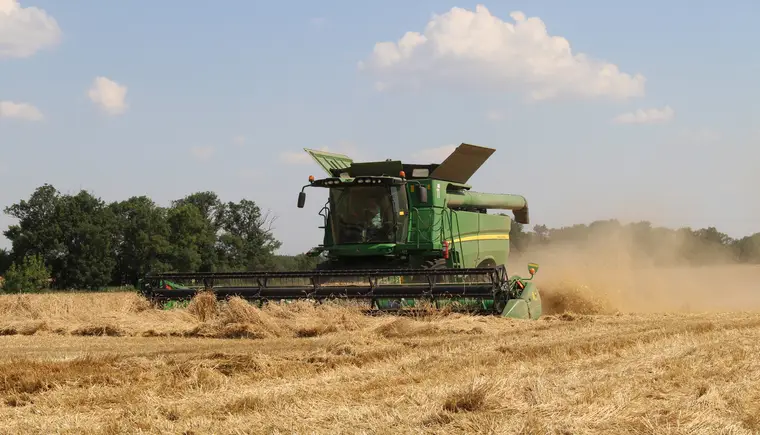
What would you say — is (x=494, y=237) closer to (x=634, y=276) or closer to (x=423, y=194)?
(x=423, y=194)

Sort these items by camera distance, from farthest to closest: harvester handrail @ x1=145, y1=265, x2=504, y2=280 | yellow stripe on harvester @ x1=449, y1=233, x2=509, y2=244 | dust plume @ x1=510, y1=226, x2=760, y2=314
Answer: dust plume @ x1=510, y1=226, x2=760, y2=314 < yellow stripe on harvester @ x1=449, y1=233, x2=509, y2=244 < harvester handrail @ x1=145, y1=265, x2=504, y2=280

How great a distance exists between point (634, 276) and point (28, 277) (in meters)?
36.6

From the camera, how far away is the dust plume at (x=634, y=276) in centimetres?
1454

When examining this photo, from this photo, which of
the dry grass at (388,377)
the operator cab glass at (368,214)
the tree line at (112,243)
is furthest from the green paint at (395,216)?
the tree line at (112,243)

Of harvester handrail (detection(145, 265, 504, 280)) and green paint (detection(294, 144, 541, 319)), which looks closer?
harvester handrail (detection(145, 265, 504, 280))

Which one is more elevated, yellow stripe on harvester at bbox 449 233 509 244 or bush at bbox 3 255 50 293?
yellow stripe on harvester at bbox 449 233 509 244

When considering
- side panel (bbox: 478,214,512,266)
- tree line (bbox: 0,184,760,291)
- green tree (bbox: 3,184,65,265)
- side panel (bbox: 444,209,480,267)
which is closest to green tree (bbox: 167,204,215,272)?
tree line (bbox: 0,184,760,291)

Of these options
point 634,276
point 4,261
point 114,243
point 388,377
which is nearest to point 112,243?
point 114,243

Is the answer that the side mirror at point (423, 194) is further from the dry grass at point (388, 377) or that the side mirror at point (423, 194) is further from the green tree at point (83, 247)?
the green tree at point (83, 247)

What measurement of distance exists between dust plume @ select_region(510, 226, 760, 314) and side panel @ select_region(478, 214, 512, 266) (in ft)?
3.34

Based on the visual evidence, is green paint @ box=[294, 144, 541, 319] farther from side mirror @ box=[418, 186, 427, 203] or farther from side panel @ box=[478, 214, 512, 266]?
side panel @ box=[478, 214, 512, 266]

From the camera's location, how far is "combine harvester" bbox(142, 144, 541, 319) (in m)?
11.4

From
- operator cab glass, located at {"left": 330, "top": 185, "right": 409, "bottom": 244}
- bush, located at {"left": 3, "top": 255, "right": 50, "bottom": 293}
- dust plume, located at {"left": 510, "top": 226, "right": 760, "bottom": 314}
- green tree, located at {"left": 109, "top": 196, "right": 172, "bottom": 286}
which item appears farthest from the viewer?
green tree, located at {"left": 109, "top": 196, "right": 172, "bottom": 286}

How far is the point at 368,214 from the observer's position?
13.6 meters
